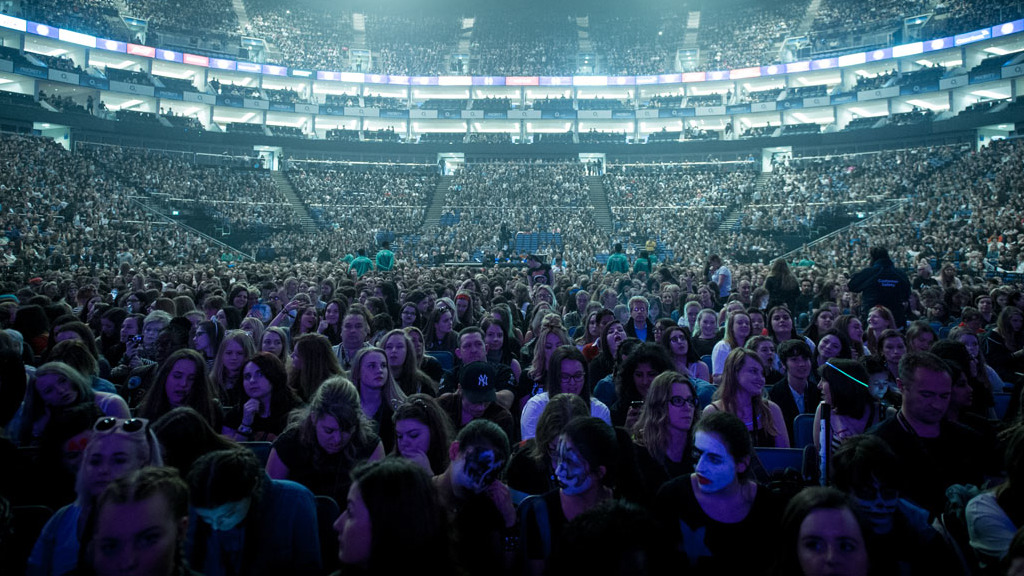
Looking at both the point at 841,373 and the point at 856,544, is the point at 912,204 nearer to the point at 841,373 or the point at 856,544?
the point at 841,373

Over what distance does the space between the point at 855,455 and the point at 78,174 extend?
4355 cm

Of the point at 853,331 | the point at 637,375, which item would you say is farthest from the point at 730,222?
the point at 637,375

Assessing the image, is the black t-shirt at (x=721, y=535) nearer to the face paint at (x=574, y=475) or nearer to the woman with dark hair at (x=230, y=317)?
the face paint at (x=574, y=475)

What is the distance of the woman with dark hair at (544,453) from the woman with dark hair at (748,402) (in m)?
1.52

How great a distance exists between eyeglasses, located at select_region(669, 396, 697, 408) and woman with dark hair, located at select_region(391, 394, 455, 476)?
161 cm

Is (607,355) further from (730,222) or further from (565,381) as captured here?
(730,222)

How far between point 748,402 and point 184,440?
166 inches

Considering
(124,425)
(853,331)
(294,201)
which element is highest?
(294,201)

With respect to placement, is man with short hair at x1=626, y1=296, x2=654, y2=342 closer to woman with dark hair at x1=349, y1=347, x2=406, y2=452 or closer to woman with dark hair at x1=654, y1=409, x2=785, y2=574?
woman with dark hair at x1=349, y1=347, x2=406, y2=452

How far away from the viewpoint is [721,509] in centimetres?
335

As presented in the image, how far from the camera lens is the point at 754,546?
3240 mm

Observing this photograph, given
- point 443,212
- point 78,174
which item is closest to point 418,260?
point 443,212

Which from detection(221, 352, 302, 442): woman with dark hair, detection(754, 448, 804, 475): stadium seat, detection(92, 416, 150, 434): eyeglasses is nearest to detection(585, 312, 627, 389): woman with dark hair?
detection(754, 448, 804, 475): stadium seat

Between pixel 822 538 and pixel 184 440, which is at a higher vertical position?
pixel 184 440
